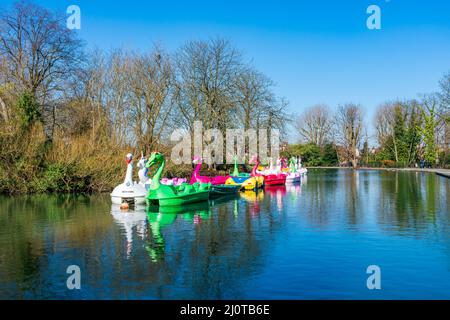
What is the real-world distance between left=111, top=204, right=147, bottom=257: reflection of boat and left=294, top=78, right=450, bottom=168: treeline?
48742 millimetres

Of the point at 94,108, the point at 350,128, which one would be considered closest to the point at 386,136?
the point at 350,128

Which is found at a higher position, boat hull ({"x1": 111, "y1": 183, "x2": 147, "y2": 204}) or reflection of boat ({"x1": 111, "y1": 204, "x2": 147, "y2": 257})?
boat hull ({"x1": 111, "y1": 183, "x2": 147, "y2": 204})

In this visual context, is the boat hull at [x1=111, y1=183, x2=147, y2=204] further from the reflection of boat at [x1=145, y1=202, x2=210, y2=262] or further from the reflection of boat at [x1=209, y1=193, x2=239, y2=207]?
the reflection of boat at [x1=209, y1=193, x2=239, y2=207]

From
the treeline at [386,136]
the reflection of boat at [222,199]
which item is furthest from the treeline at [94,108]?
the treeline at [386,136]

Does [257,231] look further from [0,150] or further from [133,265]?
[0,150]

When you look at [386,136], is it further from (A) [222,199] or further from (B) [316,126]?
(A) [222,199]

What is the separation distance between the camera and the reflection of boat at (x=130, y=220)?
1197 centimetres

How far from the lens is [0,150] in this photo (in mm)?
25062

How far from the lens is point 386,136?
258 ft

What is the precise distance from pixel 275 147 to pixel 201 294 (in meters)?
41.2

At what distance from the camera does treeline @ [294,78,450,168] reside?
Result: 212ft

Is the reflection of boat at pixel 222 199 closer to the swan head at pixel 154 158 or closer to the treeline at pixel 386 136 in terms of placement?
the swan head at pixel 154 158

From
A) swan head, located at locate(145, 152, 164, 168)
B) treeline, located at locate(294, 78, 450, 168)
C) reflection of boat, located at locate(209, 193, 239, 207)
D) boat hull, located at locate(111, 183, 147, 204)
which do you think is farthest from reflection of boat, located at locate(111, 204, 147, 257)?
treeline, located at locate(294, 78, 450, 168)

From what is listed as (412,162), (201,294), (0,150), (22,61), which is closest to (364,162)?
(412,162)
